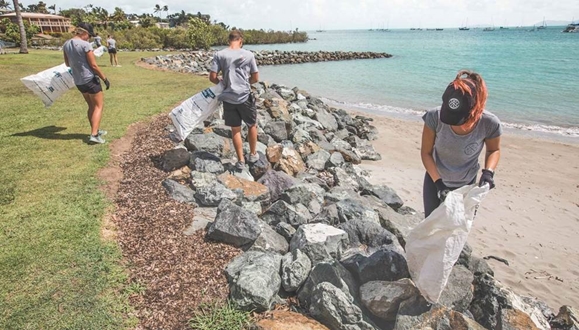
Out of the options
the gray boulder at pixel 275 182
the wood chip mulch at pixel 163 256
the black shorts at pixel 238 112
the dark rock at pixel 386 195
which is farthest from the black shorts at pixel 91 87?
the dark rock at pixel 386 195

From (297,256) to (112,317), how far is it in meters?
1.74

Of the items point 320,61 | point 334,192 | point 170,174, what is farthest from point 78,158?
point 320,61

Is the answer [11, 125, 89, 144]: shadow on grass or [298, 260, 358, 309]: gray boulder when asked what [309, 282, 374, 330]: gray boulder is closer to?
[298, 260, 358, 309]: gray boulder

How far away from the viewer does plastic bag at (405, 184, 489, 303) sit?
2762mm

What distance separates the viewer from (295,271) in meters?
3.57

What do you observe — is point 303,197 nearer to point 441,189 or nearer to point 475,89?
point 441,189

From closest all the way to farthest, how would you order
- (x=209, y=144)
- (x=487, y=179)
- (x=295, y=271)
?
(x=487, y=179), (x=295, y=271), (x=209, y=144)

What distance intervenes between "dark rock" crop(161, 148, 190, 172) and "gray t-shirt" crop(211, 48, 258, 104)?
3.86ft

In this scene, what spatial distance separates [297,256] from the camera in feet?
12.3

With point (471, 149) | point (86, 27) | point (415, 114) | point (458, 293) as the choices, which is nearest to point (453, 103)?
point (471, 149)

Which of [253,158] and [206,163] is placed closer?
[206,163]

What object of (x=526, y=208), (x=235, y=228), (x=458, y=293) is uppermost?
(x=235, y=228)

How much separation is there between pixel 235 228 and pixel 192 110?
2.72 m

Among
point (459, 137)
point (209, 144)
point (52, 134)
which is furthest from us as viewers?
point (52, 134)
